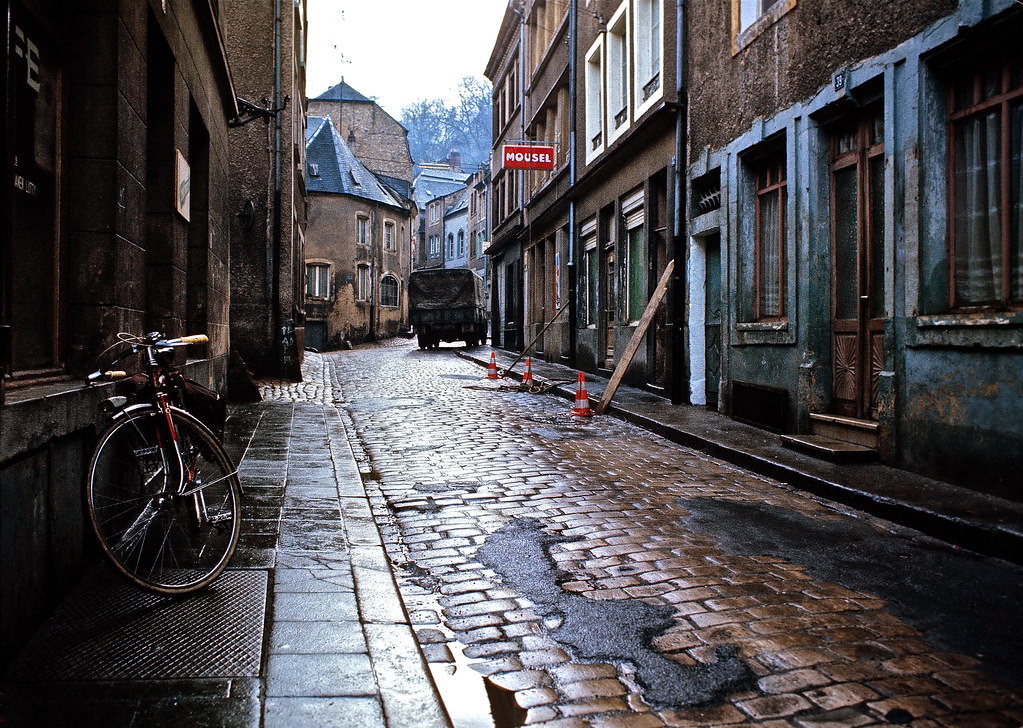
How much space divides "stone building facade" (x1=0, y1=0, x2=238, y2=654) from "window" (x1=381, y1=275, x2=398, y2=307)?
38321 mm

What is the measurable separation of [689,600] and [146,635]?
2296mm

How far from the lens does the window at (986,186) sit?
18.9 ft

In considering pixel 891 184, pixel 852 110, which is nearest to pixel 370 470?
pixel 891 184

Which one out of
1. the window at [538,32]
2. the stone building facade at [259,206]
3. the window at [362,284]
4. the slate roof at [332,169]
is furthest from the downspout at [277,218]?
the window at [362,284]

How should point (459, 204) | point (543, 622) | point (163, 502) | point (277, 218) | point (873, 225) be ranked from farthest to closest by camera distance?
1. point (459, 204)
2. point (277, 218)
3. point (873, 225)
4. point (163, 502)
5. point (543, 622)

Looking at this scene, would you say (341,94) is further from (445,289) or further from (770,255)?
(770,255)

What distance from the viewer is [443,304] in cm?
3086

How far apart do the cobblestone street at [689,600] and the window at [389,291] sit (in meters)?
37.9

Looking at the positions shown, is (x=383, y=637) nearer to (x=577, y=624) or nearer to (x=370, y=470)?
(x=577, y=624)

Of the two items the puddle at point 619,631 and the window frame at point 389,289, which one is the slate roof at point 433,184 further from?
the puddle at point 619,631

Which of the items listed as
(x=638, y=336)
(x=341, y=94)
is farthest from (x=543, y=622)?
(x=341, y=94)

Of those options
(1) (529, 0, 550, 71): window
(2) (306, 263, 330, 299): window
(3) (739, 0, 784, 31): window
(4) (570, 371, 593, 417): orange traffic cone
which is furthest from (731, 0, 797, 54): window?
(2) (306, 263, 330, 299): window

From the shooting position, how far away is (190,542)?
12.8ft

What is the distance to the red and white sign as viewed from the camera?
1992 centimetres
